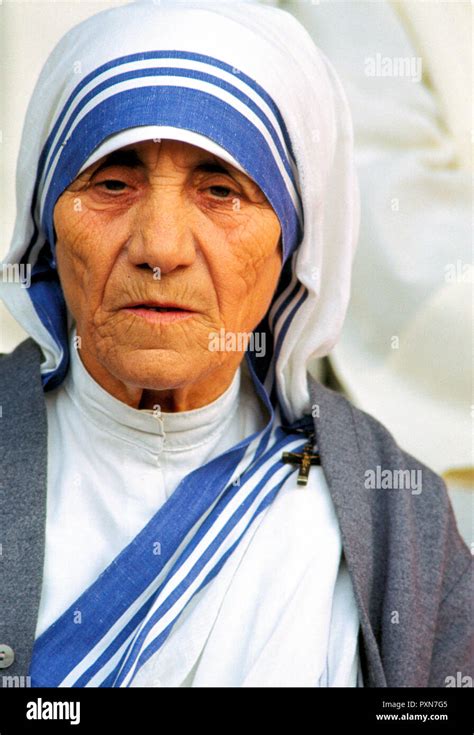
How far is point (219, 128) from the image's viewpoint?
293 centimetres

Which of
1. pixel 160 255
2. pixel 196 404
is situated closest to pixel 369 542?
pixel 196 404

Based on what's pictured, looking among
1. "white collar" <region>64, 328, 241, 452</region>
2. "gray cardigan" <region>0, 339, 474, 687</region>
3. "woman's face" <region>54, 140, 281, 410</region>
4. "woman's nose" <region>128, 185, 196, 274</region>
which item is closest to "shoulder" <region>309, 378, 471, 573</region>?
"gray cardigan" <region>0, 339, 474, 687</region>

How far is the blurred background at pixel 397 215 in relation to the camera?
4.55 meters

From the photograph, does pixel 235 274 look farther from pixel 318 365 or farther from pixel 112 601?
pixel 318 365

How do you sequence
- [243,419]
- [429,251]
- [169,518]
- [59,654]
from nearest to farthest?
[59,654] → [169,518] → [243,419] → [429,251]

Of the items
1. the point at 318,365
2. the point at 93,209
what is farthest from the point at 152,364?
the point at 318,365

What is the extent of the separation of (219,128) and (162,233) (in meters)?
0.29

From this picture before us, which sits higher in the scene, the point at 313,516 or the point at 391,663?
the point at 313,516

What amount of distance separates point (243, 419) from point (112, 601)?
0.67m

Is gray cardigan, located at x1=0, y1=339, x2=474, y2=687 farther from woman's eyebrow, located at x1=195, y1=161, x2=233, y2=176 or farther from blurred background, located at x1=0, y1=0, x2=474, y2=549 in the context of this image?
blurred background, located at x1=0, y1=0, x2=474, y2=549

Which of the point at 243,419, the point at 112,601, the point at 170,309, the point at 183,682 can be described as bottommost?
the point at 183,682

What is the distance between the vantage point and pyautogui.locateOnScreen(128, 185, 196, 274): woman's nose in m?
2.85

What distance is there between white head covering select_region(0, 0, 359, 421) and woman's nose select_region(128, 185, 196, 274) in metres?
0.14

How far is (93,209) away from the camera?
9.84ft
